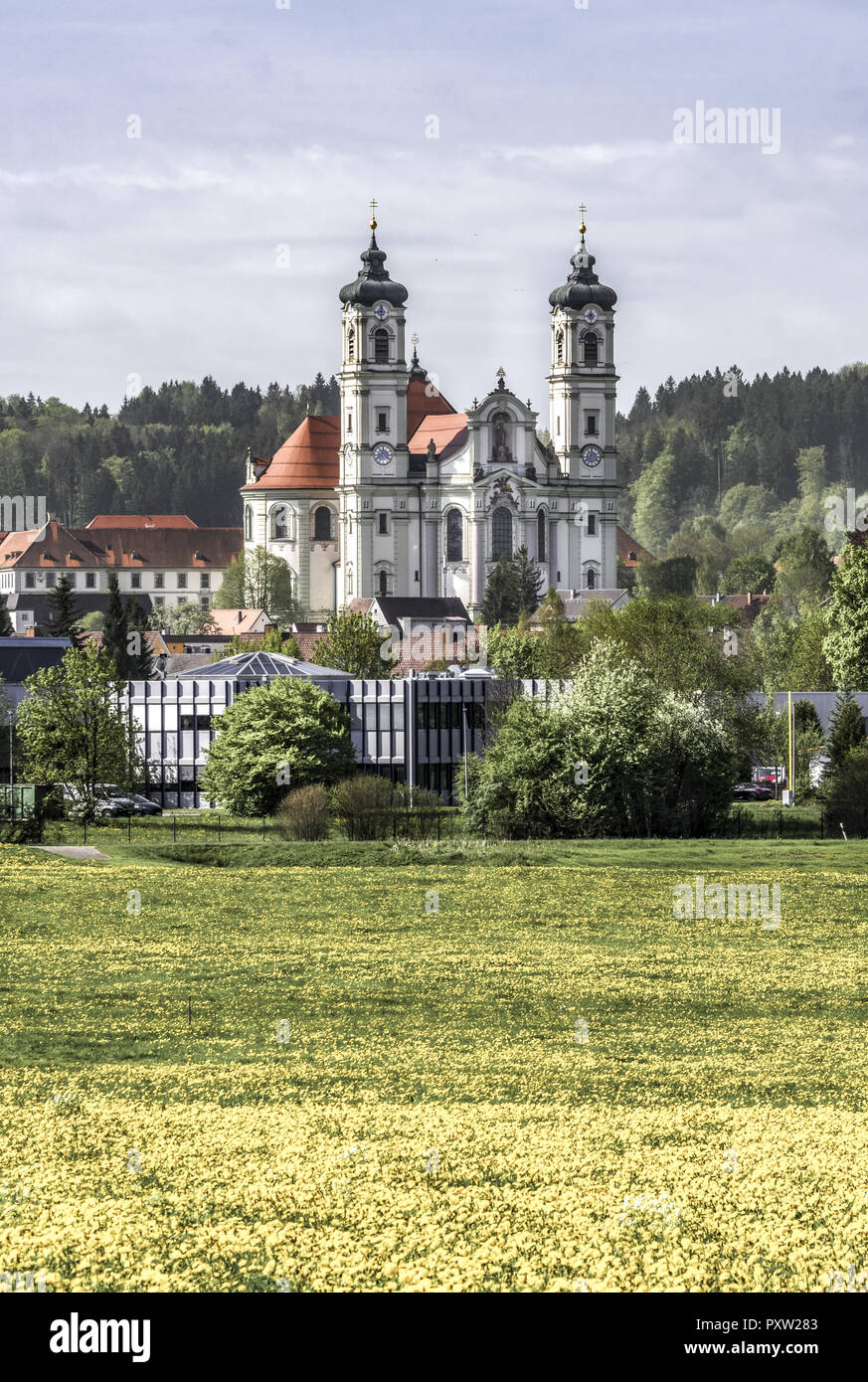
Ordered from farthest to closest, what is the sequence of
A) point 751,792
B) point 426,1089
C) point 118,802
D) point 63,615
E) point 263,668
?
point 63,615, point 263,668, point 751,792, point 118,802, point 426,1089

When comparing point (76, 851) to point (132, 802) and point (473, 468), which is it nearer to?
point (132, 802)

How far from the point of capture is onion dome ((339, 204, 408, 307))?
180 meters

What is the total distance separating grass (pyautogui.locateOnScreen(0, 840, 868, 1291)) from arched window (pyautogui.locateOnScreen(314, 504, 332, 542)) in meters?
151

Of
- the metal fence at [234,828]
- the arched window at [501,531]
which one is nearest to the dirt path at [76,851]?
the metal fence at [234,828]

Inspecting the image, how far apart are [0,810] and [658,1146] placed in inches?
1597

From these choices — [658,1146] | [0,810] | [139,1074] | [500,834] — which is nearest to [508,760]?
[500,834]

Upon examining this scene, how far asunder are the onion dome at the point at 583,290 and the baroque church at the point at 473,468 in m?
0.14

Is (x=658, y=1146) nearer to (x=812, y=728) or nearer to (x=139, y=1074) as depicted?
(x=139, y=1074)

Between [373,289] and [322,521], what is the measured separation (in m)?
26.5

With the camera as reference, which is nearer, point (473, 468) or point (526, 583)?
point (526, 583)

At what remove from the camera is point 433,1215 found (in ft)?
55.0

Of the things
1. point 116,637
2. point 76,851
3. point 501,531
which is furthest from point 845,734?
point 501,531

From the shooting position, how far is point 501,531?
7131 inches

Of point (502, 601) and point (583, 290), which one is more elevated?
point (583, 290)
